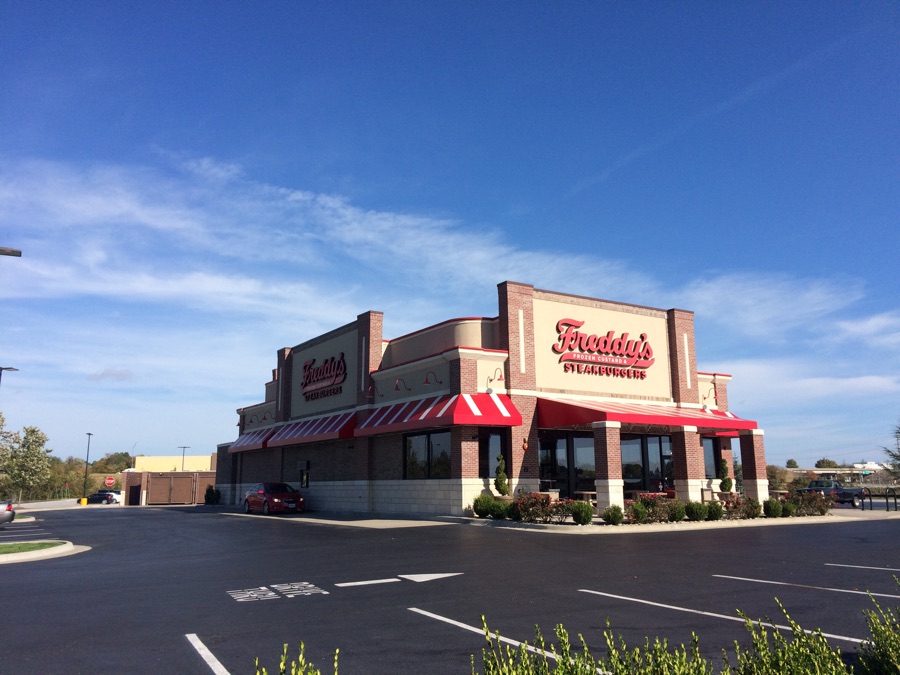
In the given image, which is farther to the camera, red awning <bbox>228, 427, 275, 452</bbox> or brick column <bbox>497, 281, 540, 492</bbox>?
red awning <bbox>228, 427, 275, 452</bbox>

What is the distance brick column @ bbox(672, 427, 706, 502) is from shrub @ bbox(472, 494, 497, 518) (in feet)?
27.1

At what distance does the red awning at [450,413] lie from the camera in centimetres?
2484

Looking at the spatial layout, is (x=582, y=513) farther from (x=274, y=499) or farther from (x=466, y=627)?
(x=274, y=499)

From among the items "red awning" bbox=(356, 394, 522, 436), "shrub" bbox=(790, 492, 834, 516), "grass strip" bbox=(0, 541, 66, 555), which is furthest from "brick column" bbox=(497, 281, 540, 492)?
"grass strip" bbox=(0, 541, 66, 555)

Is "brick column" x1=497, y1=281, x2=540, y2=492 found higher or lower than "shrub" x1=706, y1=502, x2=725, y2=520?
higher

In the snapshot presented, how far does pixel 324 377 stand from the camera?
36.7 metres

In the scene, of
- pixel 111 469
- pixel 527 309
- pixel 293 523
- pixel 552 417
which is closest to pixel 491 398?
pixel 552 417

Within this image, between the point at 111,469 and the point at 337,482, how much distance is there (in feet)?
353

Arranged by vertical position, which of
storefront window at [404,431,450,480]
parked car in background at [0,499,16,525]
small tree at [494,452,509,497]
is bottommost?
parked car in background at [0,499,16,525]

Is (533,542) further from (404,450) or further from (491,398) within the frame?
(404,450)

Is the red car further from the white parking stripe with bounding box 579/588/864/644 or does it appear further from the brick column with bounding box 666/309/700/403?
the white parking stripe with bounding box 579/588/864/644

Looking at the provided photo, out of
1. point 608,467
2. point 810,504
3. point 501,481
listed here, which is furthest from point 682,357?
point 501,481

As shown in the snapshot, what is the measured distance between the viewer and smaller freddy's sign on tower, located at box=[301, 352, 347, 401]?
116 ft

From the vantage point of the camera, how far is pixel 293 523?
26.1 meters
